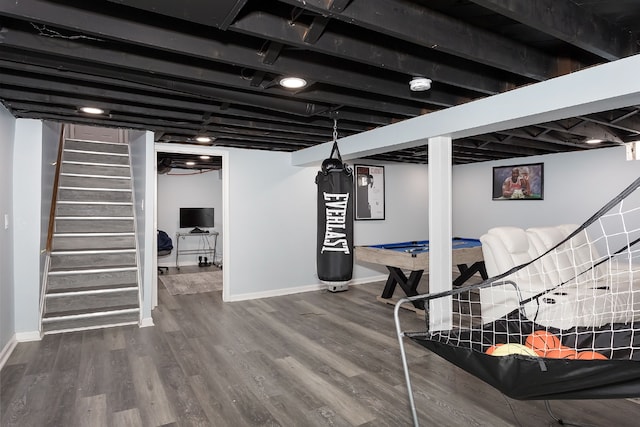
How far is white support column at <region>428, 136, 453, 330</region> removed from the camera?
3520 millimetres

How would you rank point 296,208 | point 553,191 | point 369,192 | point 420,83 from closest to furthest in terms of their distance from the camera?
point 420,83 < point 296,208 < point 553,191 < point 369,192

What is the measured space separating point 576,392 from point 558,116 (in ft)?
6.35

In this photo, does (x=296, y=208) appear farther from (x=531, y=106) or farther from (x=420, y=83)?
(x=531, y=106)

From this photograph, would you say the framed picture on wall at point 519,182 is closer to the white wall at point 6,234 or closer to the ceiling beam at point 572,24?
the ceiling beam at point 572,24

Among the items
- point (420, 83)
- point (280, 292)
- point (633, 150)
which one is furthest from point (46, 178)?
point (633, 150)

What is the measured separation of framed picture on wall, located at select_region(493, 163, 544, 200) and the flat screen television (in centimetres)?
580

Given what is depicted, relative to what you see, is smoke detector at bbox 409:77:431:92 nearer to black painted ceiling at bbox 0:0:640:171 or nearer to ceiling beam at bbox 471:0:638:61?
black painted ceiling at bbox 0:0:640:171

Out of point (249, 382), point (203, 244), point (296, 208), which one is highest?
point (296, 208)

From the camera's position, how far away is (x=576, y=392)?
1516mm

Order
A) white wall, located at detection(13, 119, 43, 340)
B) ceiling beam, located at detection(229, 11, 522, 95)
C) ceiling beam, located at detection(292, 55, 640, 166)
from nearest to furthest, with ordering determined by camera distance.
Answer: ceiling beam, located at detection(229, 11, 522, 95), ceiling beam, located at detection(292, 55, 640, 166), white wall, located at detection(13, 119, 43, 340)

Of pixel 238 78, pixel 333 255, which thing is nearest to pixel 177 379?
pixel 333 255

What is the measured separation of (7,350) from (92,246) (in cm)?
163

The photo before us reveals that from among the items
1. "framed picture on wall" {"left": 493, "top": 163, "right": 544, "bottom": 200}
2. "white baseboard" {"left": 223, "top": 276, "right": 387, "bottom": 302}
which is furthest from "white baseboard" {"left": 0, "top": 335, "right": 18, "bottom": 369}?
"framed picture on wall" {"left": 493, "top": 163, "right": 544, "bottom": 200}

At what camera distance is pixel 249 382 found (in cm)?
288
